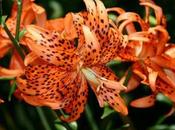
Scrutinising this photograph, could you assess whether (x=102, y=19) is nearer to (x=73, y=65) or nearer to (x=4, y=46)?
(x=73, y=65)

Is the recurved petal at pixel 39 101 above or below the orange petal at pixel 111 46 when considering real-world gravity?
below

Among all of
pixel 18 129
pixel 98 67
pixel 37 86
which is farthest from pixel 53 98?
pixel 18 129

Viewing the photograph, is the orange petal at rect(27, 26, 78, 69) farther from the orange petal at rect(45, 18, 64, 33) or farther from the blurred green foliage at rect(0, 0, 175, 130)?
the blurred green foliage at rect(0, 0, 175, 130)

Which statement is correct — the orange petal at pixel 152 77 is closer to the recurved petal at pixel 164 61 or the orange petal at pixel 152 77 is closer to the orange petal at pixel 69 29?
the recurved petal at pixel 164 61

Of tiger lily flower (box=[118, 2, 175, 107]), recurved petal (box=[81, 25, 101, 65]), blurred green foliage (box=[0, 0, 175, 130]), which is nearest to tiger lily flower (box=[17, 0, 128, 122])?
recurved petal (box=[81, 25, 101, 65])

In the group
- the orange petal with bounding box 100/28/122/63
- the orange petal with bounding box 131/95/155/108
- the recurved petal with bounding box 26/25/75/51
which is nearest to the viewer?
the recurved petal with bounding box 26/25/75/51

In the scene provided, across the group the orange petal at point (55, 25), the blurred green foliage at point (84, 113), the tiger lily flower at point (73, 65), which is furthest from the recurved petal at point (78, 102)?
the blurred green foliage at point (84, 113)
